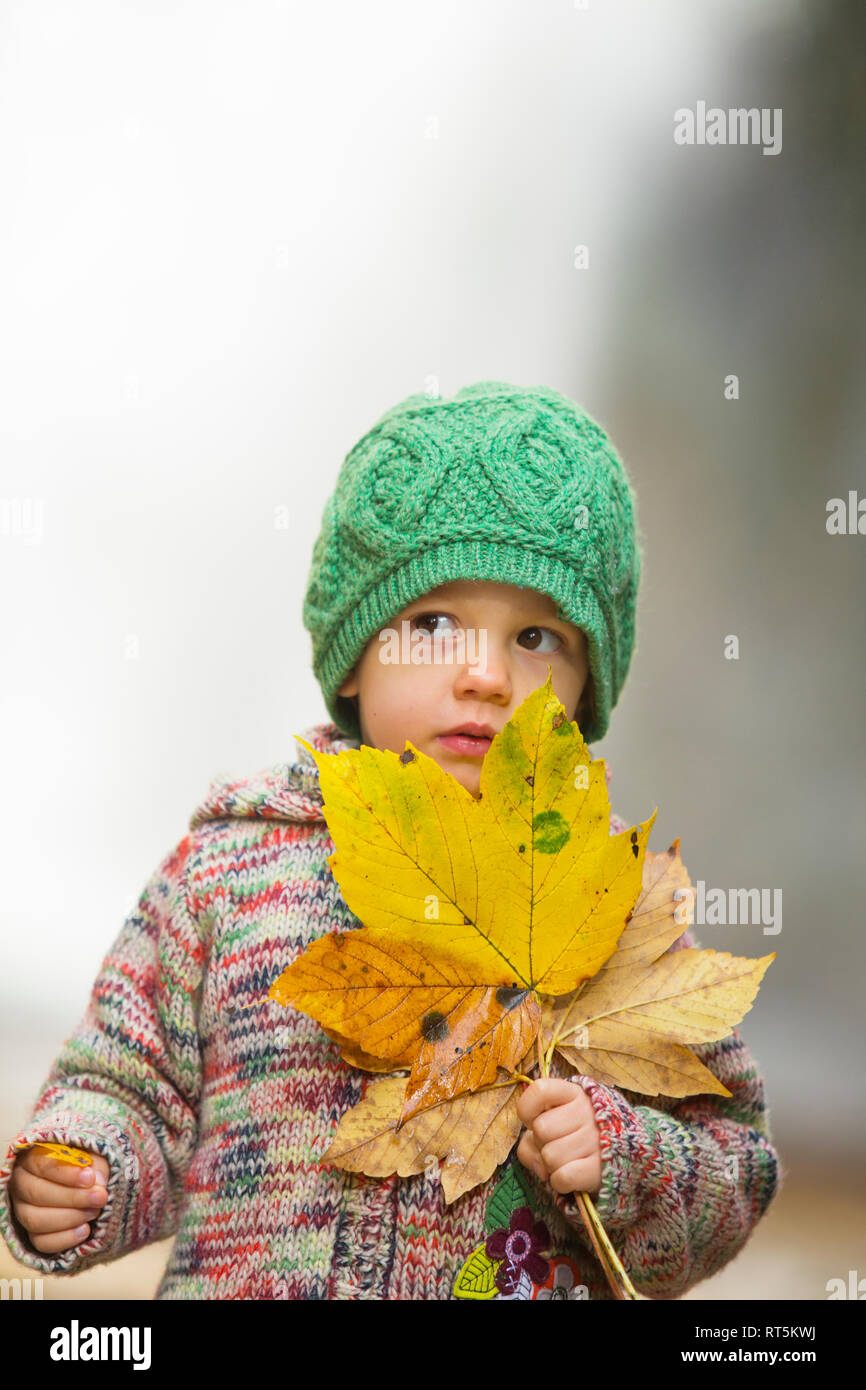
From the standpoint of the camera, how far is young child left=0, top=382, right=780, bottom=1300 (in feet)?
2.31

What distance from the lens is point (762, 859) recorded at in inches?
57.2

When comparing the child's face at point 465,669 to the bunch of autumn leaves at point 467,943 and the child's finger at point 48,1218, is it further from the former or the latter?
the child's finger at point 48,1218

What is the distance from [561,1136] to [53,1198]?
11.4 inches

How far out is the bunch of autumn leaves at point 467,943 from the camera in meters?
0.65

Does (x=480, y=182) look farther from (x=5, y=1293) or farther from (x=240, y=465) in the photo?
(x=5, y=1293)

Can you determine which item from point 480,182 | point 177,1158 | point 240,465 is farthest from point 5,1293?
point 480,182

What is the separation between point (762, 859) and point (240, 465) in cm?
74

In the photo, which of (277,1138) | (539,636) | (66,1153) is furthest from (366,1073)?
(539,636)

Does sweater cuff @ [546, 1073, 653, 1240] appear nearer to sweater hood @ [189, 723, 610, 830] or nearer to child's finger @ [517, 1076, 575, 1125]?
child's finger @ [517, 1076, 575, 1125]

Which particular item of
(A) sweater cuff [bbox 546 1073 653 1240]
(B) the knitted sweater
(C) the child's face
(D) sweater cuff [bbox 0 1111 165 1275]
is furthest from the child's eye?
(D) sweater cuff [bbox 0 1111 165 1275]

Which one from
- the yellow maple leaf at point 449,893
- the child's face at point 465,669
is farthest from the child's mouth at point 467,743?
the yellow maple leaf at point 449,893

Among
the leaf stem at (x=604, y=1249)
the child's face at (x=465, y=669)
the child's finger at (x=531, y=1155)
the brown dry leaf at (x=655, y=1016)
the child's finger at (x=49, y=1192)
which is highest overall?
the child's face at (x=465, y=669)
